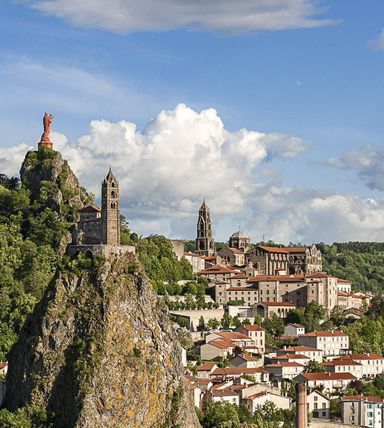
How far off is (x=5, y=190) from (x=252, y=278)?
24.7m

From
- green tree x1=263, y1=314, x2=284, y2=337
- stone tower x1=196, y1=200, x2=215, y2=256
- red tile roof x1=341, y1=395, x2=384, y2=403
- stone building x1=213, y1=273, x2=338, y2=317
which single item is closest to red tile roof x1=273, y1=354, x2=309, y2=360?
green tree x1=263, y1=314, x2=284, y2=337

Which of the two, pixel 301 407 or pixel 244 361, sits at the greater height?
pixel 244 361

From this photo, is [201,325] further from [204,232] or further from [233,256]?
[204,232]

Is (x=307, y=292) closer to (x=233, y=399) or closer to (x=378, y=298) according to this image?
(x=378, y=298)

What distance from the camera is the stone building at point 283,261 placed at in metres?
123

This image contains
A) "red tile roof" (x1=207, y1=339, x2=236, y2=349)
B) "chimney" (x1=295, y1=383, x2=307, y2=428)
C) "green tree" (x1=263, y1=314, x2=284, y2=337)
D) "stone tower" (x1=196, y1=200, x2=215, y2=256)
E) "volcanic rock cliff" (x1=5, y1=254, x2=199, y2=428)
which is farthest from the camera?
"stone tower" (x1=196, y1=200, x2=215, y2=256)

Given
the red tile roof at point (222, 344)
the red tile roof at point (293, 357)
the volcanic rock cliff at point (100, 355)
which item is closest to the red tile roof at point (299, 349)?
the red tile roof at point (293, 357)

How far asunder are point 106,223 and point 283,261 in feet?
133

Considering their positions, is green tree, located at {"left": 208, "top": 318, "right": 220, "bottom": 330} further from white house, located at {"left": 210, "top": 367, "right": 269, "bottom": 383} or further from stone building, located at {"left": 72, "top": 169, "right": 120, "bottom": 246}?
stone building, located at {"left": 72, "top": 169, "right": 120, "bottom": 246}

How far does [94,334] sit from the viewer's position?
7994 centimetres

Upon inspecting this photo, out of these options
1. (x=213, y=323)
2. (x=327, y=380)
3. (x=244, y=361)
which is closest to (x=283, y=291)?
(x=213, y=323)

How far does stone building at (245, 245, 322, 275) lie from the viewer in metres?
123

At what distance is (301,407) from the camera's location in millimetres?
80750

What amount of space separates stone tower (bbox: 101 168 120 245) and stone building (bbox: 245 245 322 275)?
120 feet
